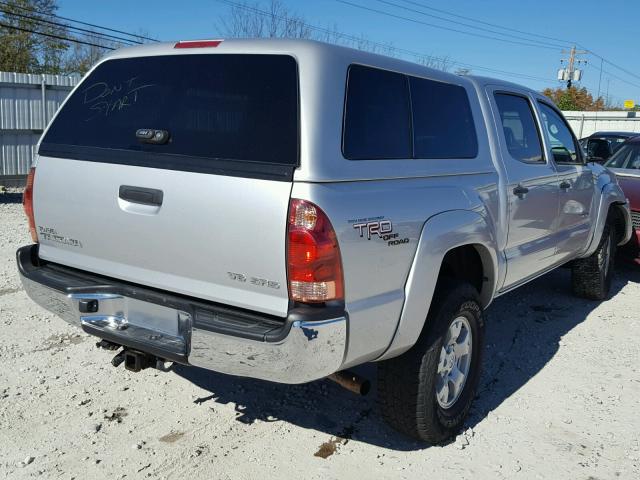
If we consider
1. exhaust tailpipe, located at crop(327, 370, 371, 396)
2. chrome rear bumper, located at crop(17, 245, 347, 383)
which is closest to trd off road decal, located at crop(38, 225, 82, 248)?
chrome rear bumper, located at crop(17, 245, 347, 383)

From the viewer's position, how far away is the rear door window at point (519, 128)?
4434 mm

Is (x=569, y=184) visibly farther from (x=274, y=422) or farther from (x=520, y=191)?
(x=274, y=422)

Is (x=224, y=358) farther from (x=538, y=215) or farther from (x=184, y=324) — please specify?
(x=538, y=215)

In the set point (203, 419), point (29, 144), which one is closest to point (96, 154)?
point (203, 419)

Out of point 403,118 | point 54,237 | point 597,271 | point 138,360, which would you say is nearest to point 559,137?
point 597,271

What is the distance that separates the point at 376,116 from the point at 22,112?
37.5ft

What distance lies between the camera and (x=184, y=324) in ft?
9.36

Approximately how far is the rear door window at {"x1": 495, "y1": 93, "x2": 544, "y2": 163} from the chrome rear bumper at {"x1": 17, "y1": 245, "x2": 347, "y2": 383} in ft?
7.78

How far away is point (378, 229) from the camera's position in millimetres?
2844

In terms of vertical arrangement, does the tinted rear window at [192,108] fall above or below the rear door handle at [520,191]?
above

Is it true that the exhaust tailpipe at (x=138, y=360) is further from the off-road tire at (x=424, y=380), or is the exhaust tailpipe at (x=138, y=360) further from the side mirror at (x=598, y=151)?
the side mirror at (x=598, y=151)

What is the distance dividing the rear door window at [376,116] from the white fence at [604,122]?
32529 mm

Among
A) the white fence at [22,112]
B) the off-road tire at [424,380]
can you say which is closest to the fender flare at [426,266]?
the off-road tire at [424,380]

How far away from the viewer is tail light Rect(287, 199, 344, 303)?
8.43ft
